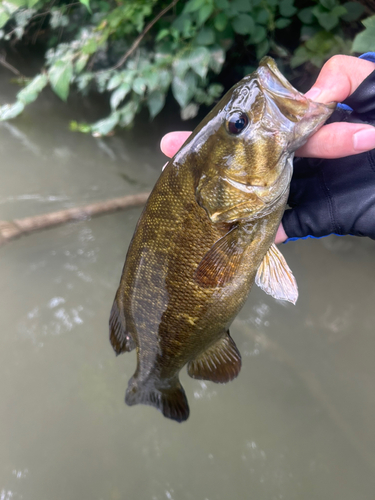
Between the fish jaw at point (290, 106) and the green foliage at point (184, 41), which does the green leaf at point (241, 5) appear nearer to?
the green foliage at point (184, 41)

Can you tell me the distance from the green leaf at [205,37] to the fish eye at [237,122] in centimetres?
111

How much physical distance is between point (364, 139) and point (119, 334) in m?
1.05

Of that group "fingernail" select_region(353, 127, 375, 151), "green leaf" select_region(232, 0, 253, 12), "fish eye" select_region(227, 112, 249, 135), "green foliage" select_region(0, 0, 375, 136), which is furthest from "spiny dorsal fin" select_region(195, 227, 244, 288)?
"green leaf" select_region(232, 0, 253, 12)

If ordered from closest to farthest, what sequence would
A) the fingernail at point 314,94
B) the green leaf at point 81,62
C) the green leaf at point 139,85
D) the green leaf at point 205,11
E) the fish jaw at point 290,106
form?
the fish jaw at point 290,106 < the fingernail at point 314,94 < the green leaf at point 205,11 < the green leaf at point 139,85 < the green leaf at point 81,62

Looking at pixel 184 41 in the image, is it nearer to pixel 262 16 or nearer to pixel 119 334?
pixel 262 16

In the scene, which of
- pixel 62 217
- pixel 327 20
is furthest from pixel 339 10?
pixel 62 217

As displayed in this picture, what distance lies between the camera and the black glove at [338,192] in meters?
1.10

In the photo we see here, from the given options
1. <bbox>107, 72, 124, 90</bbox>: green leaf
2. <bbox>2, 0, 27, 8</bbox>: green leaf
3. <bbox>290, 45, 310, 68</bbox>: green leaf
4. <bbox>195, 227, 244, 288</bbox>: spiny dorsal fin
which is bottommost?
<bbox>195, 227, 244, 288</bbox>: spiny dorsal fin

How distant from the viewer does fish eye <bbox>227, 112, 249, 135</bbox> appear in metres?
0.82

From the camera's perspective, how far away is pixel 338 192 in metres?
1.15

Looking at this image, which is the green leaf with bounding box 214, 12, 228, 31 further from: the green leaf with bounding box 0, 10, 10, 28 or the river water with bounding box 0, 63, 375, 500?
the river water with bounding box 0, 63, 375, 500

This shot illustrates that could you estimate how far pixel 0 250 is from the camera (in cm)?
235

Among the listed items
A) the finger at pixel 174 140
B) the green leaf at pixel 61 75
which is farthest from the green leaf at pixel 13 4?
the finger at pixel 174 140

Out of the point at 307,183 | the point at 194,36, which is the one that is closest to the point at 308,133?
the point at 307,183
